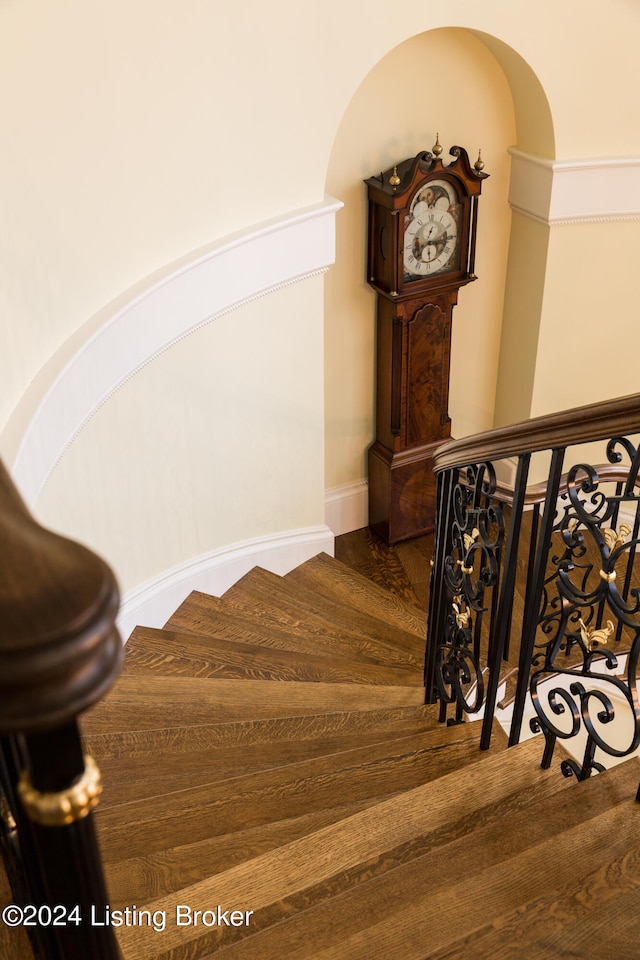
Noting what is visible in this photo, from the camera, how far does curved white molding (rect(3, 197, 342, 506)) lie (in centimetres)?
255

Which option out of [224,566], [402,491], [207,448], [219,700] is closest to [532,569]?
[219,700]

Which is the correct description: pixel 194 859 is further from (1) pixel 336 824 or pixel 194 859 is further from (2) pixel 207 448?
(2) pixel 207 448

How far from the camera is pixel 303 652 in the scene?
12.5 ft

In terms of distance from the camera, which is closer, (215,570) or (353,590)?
(215,570)

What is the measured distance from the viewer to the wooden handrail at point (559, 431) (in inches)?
67.2

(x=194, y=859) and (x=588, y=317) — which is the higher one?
(x=194, y=859)

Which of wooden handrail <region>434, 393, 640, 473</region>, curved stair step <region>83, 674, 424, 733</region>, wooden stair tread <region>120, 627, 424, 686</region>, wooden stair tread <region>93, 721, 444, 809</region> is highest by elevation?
wooden handrail <region>434, 393, 640, 473</region>

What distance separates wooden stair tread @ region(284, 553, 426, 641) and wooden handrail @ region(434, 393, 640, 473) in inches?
77.0

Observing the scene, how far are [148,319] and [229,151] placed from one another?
0.81 metres

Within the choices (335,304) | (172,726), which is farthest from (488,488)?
(335,304)

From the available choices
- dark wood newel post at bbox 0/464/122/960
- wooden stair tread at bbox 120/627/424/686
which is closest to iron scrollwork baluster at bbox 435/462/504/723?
wooden stair tread at bbox 120/627/424/686

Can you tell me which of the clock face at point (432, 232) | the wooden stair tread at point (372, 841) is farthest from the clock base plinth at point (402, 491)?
the wooden stair tread at point (372, 841)

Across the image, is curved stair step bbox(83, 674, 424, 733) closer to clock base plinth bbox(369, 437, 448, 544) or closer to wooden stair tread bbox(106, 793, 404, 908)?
wooden stair tread bbox(106, 793, 404, 908)

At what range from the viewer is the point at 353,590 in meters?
4.48
